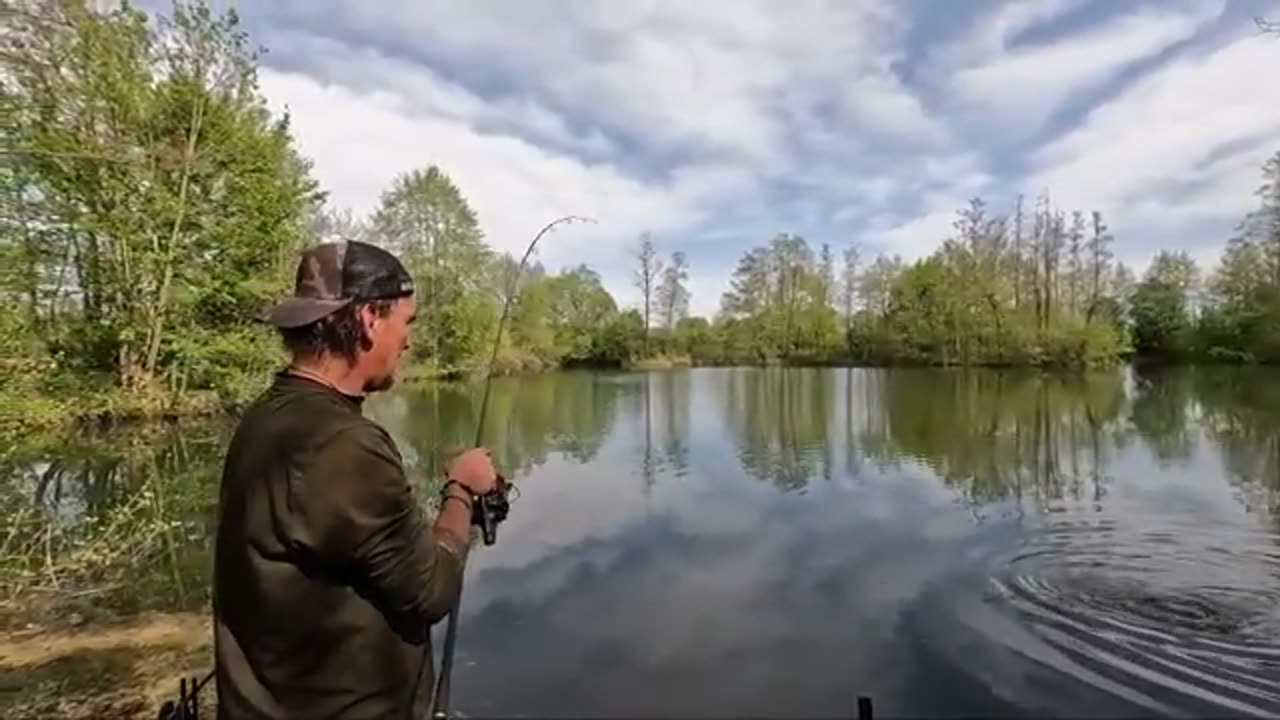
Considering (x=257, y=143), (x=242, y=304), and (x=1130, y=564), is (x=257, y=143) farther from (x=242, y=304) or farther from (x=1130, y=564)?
(x=1130, y=564)

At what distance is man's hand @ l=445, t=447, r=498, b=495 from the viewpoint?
69.8 inches

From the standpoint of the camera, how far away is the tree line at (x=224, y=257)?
10438 millimetres

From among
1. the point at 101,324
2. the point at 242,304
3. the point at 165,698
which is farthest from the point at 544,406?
the point at 165,698

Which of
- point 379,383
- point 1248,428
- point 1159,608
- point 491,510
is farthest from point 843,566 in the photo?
point 1248,428

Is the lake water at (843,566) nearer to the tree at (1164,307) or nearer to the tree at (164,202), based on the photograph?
the tree at (164,202)

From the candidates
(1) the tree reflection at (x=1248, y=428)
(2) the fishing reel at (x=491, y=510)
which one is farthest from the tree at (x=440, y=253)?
(2) the fishing reel at (x=491, y=510)

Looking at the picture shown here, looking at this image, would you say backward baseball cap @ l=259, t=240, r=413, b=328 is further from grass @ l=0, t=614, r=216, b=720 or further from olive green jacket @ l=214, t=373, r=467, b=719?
grass @ l=0, t=614, r=216, b=720

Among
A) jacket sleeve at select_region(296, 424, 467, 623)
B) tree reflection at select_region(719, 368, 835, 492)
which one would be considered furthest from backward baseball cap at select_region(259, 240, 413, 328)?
tree reflection at select_region(719, 368, 835, 492)

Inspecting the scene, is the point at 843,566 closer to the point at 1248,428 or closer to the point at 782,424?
the point at 782,424

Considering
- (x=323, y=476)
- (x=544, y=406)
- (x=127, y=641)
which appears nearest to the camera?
(x=323, y=476)

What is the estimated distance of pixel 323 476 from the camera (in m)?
1.38

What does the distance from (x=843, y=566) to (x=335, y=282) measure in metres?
8.19

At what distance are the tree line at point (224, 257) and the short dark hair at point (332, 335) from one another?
7.12 metres

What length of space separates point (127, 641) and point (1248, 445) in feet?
62.4
